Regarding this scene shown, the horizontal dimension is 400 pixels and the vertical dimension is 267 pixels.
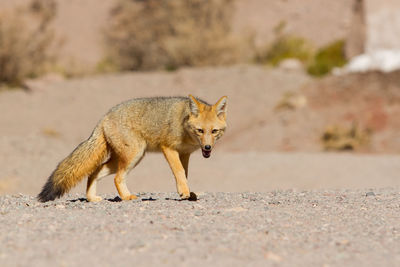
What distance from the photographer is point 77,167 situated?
6789mm

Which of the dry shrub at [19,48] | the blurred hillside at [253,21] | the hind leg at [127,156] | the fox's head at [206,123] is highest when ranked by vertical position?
the blurred hillside at [253,21]

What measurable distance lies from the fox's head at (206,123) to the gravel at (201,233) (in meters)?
0.63

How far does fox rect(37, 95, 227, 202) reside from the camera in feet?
21.6

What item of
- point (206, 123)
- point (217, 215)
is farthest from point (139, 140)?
point (217, 215)

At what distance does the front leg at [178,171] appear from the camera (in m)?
6.61

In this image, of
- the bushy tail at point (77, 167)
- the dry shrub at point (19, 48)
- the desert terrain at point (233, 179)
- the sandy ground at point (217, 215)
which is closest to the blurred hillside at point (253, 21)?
the desert terrain at point (233, 179)

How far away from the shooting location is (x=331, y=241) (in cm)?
478

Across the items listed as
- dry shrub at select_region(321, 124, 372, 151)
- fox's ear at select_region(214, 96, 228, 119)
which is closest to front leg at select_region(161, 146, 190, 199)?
fox's ear at select_region(214, 96, 228, 119)

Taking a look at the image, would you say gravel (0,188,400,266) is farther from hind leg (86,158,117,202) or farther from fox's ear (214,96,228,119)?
fox's ear (214,96,228,119)

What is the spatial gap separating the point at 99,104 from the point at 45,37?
5.74 m

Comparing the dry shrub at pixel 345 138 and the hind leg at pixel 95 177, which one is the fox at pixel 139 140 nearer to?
the hind leg at pixel 95 177

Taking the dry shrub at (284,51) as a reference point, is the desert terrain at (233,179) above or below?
below

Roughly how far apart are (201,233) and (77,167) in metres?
2.34

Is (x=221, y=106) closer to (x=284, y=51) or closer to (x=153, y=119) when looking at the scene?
(x=153, y=119)
